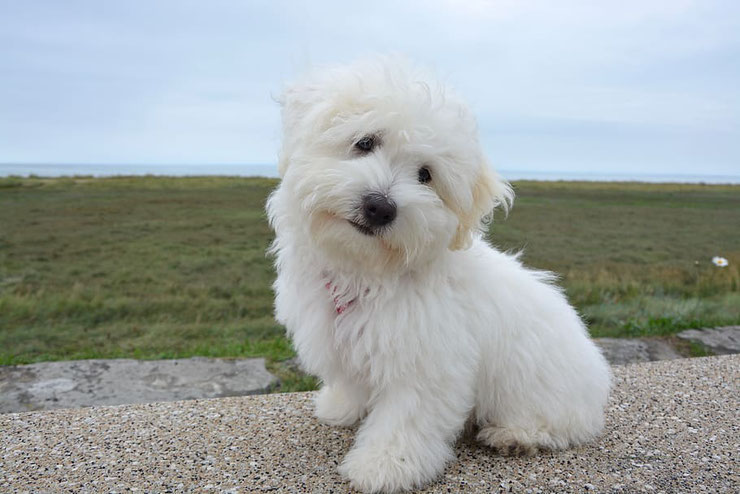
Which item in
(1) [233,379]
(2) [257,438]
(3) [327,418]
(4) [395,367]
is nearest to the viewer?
(4) [395,367]

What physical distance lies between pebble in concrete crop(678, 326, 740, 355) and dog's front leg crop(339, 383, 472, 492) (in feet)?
16.5

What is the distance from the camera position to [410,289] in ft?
11.4

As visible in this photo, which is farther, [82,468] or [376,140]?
[82,468]

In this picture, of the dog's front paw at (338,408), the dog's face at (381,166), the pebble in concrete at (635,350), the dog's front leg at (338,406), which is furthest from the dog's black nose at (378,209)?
the pebble in concrete at (635,350)

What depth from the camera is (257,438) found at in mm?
4207

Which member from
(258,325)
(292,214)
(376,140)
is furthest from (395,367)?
(258,325)

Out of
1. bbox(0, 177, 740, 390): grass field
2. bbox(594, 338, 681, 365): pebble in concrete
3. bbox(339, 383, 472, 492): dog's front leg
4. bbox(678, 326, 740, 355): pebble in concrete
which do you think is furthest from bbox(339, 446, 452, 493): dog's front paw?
bbox(678, 326, 740, 355): pebble in concrete

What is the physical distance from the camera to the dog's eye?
3.16 m

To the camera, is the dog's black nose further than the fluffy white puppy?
No

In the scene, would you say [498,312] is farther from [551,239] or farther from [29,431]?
[551,239]

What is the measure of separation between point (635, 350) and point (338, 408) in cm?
413

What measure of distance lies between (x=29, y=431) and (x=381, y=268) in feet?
9.53

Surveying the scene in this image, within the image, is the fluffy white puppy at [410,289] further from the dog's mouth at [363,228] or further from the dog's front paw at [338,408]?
the dog's front paw at [338,408]

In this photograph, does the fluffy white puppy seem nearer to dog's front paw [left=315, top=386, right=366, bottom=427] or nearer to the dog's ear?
the dog's ear
